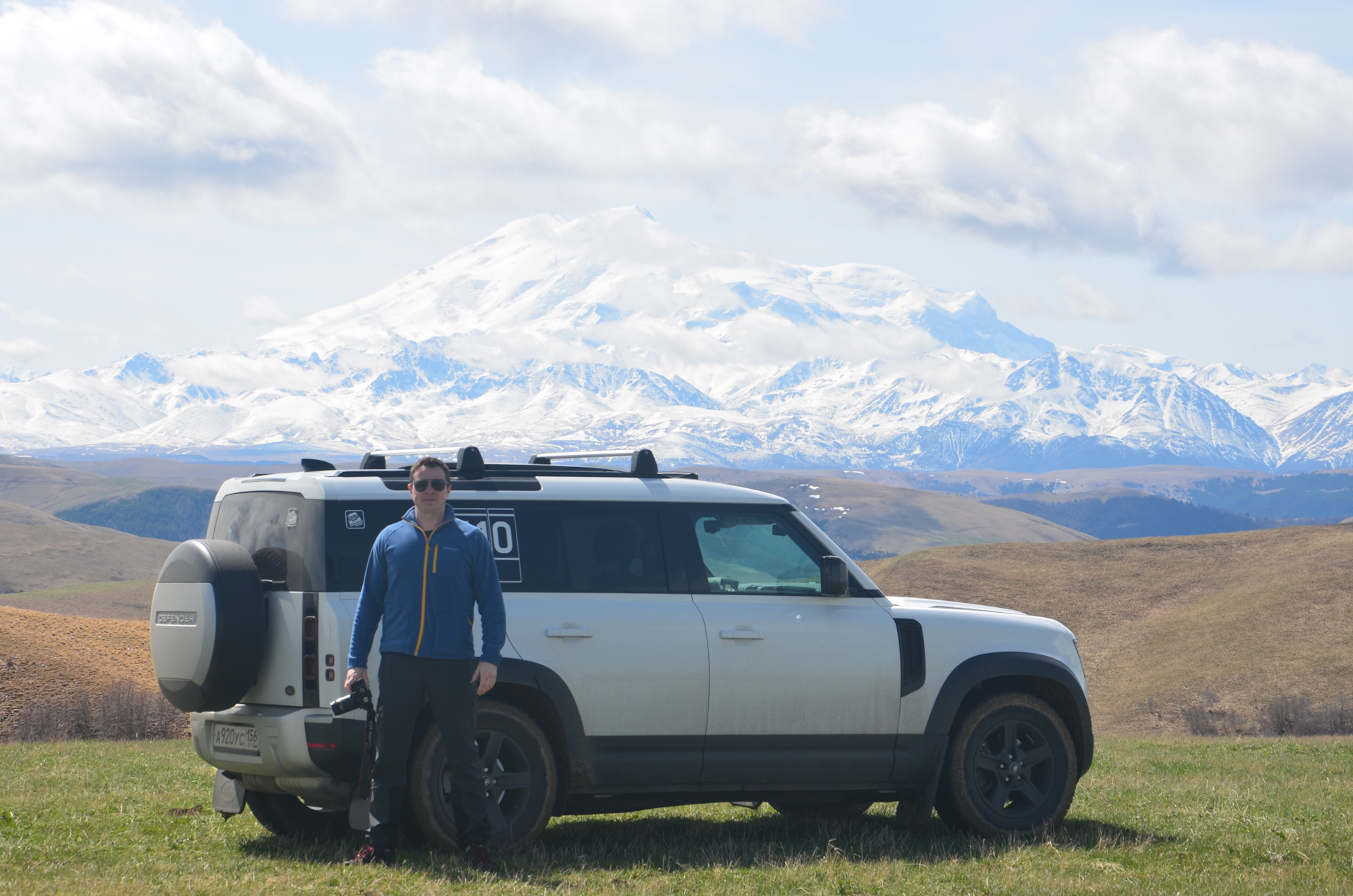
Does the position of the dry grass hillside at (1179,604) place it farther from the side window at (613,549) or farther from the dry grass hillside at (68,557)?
the dry grass hillside at (68,557)

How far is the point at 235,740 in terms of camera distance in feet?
25.6

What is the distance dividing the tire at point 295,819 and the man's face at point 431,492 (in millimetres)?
2570

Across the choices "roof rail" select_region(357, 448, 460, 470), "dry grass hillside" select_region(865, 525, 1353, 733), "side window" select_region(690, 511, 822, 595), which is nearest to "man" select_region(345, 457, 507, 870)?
"roof rail" select_region(357, 448, 460, 470)

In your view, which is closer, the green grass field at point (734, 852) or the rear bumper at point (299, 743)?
the green grass field at point (734, 852)

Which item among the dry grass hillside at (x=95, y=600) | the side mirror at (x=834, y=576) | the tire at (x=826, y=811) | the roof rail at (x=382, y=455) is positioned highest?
the roof rail at (x=382, y=455)

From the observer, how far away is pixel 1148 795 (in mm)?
11109

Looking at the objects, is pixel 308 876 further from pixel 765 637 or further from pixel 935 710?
pixel 935 710

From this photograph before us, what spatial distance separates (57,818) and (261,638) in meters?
2.83

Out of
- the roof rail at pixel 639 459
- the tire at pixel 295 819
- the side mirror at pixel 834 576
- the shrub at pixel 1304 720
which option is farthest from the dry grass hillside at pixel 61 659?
the shrub at pixel 1304 720

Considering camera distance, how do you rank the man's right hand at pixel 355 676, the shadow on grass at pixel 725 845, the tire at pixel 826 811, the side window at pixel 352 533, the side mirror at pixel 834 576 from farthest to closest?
1. the tire at pixel 826 811
2. the side mirror at pixel 834 576
3. the shadow on grass at pixel 725 845
4. the side window at pixel 352 533
5. the man's right hand at pixel 355 676

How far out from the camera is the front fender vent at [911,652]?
8.64 metres

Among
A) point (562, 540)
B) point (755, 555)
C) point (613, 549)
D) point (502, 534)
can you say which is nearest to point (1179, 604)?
point (755, 555)

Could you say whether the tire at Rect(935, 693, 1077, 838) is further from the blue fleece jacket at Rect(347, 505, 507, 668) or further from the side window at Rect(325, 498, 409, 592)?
the side window at Rect(325, 498, 409, 592)

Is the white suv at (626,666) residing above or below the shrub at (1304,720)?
above
